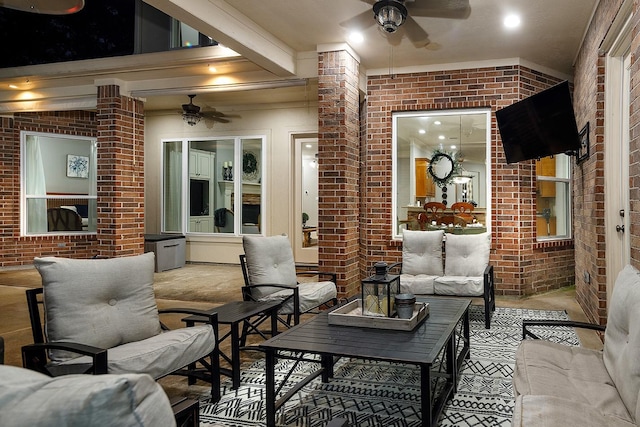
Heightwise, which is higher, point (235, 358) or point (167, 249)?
point (167, 249)

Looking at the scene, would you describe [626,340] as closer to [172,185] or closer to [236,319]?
[236,319]

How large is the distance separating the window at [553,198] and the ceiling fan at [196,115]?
521cm

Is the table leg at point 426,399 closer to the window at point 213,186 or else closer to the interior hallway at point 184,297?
the interior hallway at point 184,297

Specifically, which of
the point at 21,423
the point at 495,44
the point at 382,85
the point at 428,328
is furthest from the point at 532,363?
the point at 382,85

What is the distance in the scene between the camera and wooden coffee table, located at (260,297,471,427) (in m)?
2.22

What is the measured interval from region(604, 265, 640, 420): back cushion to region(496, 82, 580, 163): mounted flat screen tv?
2.51 m

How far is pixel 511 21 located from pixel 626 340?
3.70 m

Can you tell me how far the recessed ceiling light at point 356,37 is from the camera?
4.99m

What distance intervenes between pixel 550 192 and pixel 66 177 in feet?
27.7

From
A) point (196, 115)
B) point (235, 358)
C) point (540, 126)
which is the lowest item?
point (235, 358)

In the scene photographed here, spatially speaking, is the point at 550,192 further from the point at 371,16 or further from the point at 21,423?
the point at 21,423

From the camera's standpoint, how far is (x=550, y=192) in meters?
6.43

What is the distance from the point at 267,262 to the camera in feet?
13.4

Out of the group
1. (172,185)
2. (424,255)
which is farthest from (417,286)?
(172,185)
